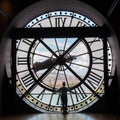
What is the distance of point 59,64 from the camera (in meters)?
8.89

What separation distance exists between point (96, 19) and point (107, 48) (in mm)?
745

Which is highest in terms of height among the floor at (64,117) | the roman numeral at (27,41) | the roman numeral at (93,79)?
the roman numeral at (27,41)

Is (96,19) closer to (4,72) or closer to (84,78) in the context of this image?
(84,78)

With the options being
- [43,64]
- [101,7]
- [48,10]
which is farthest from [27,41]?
[101,7]

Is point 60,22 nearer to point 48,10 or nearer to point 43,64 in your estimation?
point 48,10

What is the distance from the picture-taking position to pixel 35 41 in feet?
29.2

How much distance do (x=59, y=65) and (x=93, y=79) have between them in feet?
2.94

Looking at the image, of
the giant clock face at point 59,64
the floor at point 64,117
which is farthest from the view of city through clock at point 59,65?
the floor at point 64,117

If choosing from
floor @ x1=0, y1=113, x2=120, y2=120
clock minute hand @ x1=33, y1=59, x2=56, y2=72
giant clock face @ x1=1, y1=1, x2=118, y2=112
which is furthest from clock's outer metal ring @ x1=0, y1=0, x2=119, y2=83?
floor @ x1=0, y1=113, x2=120, y2=120

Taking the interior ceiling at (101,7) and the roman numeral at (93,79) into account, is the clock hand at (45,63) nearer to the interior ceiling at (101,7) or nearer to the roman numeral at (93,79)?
the roman numeral at (93,79)

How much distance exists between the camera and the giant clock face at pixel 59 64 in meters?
8.87

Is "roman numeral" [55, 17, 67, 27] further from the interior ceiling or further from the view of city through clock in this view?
the interior ceiling

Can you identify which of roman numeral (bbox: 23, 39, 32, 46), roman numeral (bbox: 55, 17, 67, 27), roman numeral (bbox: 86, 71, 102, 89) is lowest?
roman numeral (bbox: 86, 71, 102, 89)

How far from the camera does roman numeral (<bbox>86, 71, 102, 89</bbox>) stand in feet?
29.2
